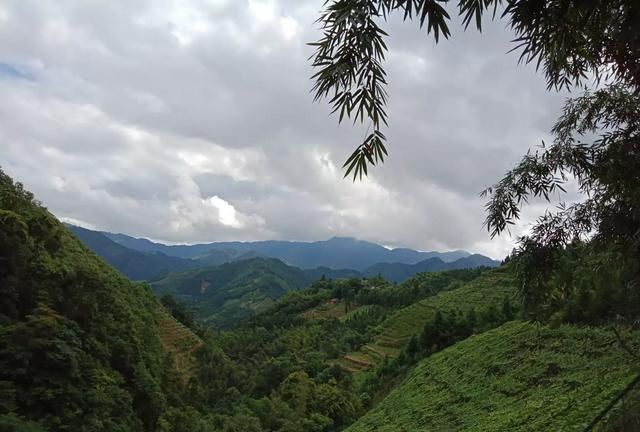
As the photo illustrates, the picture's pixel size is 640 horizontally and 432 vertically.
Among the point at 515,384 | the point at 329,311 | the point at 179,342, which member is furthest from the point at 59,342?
the point at 329,311

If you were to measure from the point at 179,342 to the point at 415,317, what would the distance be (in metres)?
23.4

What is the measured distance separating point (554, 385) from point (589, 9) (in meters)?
12.6

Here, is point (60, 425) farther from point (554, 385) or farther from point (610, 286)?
point (610, 286)

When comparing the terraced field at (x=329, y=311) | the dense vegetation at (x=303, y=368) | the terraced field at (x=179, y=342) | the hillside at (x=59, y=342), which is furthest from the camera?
the terraced field at (x=329, y=311)

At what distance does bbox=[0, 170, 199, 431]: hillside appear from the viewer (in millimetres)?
15516

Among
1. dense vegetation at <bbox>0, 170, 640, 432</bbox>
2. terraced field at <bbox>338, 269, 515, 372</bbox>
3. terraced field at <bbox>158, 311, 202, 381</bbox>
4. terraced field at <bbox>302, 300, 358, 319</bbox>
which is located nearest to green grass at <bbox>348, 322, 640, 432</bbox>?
dense vegetation at <bbox>0, 170, 640, 432</bbox>

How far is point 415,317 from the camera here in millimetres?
44594

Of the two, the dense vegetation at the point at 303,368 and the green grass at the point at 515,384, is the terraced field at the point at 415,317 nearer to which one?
the dense vegetation at the point at 303,368

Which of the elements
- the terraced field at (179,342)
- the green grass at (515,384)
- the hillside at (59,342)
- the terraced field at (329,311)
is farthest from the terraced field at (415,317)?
the terraced field at (329,311)

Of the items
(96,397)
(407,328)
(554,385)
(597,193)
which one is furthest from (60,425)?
(407,328)

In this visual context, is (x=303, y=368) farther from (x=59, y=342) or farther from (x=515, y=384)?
(x=515, y=384)

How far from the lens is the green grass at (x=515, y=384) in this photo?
10594 millimetres

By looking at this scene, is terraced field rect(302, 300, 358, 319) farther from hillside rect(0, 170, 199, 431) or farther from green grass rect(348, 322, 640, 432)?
green grass rect(348, 322, 640, 432)

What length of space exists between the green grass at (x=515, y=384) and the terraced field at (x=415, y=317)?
55.7 feet
